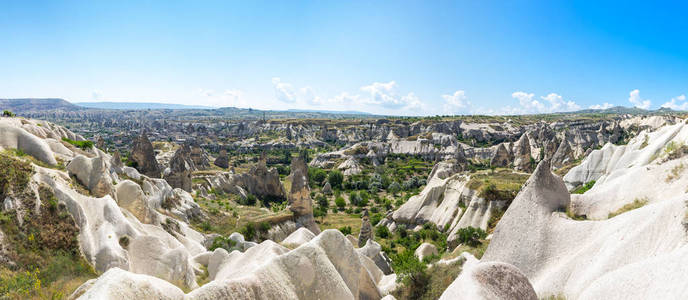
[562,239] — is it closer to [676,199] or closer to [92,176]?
[676,199]

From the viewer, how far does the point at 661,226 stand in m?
10.3

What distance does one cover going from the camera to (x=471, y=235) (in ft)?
98.1

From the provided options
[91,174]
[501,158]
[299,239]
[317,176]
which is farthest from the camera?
[317,176]

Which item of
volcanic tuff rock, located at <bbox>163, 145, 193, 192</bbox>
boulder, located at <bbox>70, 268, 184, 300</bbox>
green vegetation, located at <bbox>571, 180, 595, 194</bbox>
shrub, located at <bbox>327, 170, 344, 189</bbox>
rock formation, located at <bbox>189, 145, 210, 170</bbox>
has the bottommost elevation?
shrub, located at <bbox>327, 170, 344, 189</bbox>

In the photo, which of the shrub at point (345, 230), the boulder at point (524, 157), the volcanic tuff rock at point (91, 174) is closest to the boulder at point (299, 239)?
the volcanic tuff rock at point (91, 174)

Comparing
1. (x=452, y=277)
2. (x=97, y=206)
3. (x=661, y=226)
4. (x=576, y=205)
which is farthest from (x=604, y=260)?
(x=97, y=206)

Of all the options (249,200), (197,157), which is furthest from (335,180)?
(197,157)

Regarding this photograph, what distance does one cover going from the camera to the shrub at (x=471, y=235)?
29.1 m

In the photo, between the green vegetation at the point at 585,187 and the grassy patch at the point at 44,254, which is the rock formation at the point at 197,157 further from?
the green vegetation at the point at 585,187

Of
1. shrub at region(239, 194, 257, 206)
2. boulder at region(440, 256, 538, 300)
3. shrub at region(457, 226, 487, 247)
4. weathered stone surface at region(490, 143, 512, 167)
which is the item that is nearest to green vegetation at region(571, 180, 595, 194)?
shrub at region(457, 226, 487, 247)

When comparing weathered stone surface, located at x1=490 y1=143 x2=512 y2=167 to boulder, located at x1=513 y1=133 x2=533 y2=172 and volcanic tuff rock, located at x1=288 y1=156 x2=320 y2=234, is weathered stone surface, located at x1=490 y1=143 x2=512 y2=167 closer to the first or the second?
boulder, located at x1=513 y1=133 x2=533 y2=172

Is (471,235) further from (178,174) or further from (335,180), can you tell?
(335,180)

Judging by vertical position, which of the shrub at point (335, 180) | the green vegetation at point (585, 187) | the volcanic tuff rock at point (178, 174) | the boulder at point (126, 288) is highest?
the boulder at point (126, 288)

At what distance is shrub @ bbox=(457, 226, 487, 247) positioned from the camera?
29.1m
